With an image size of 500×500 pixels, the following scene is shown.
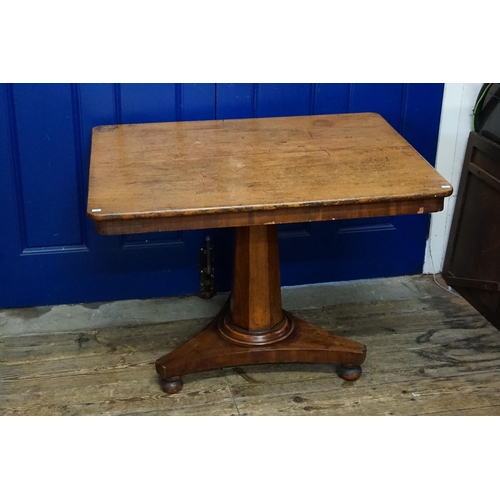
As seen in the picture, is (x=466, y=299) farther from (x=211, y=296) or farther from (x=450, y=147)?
(x=211, y=296)

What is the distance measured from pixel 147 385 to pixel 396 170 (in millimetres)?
1021

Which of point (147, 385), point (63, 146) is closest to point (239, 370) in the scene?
point (147, 385)

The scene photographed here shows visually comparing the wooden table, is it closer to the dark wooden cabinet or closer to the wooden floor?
the wooden floor

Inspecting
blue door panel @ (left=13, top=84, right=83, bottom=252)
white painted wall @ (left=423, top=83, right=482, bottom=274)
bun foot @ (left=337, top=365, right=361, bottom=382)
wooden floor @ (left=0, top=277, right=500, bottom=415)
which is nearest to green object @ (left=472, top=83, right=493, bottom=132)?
white painted wall @ (left=423, top=83, right=482, bottom=274)

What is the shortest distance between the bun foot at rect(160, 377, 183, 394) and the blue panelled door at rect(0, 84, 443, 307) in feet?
1.93

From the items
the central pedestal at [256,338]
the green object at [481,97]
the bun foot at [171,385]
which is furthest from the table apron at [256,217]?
the green object at [481,97]

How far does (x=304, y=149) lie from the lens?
94.5 inches

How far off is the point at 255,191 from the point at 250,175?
11cm

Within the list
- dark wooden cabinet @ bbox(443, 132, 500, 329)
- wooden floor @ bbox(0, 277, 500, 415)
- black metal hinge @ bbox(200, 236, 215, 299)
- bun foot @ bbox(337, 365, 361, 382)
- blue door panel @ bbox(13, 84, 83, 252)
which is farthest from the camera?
black metal hinge @ bbox(200, 236, 215, 299)

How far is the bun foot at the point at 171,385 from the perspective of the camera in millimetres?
2484

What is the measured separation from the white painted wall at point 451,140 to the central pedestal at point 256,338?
797 millimetres

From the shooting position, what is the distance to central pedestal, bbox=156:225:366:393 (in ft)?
8.07

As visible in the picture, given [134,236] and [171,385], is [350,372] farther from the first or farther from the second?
[134,236]

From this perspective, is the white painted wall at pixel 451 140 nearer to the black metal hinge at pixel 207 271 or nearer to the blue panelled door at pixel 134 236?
the blue panelled door at pixel 134 236
